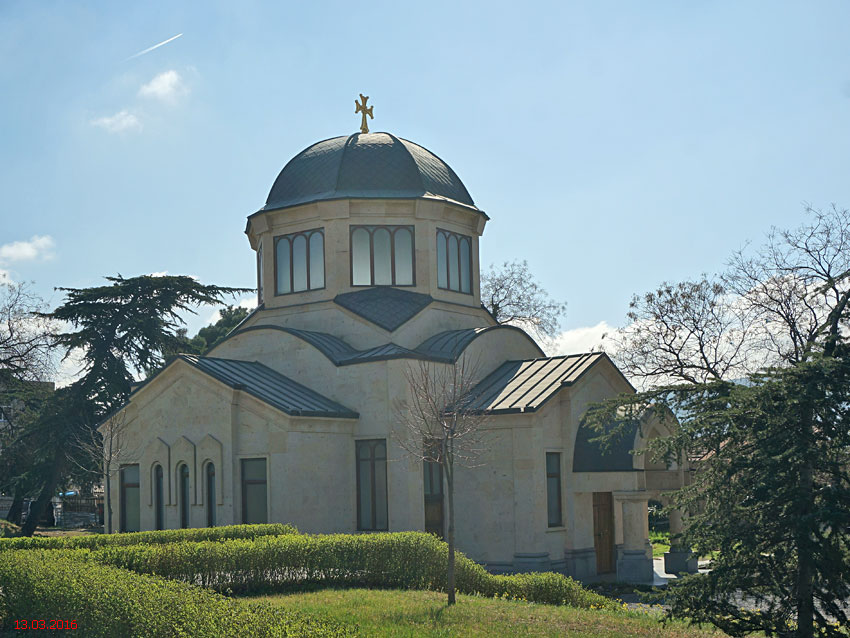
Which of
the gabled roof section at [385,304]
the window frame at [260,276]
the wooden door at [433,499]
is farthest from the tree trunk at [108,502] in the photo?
the wooden door at [433,499]

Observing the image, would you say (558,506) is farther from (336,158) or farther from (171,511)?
(336,158)

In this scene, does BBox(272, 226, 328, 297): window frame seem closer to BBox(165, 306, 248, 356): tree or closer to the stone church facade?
the stone church facade

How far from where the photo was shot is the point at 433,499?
24281mm

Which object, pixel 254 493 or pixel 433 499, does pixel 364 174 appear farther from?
pixel 254 493

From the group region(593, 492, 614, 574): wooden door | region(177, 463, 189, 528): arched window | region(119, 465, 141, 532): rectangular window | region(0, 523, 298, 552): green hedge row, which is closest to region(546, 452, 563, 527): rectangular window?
region(593, 492, 614, 574): wooden door

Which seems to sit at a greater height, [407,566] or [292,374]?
[292,374]

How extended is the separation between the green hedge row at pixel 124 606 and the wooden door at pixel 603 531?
50.4 feet

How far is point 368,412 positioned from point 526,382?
4.62 metres

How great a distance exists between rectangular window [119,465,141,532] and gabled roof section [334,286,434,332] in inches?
308

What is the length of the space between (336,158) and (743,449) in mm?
20248

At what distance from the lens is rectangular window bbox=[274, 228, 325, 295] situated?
2780 cm

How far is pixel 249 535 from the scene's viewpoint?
18797mm

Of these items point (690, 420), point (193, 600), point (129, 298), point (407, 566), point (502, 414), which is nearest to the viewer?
point (193, 600)

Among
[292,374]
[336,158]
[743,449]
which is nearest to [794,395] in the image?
[743,449]
